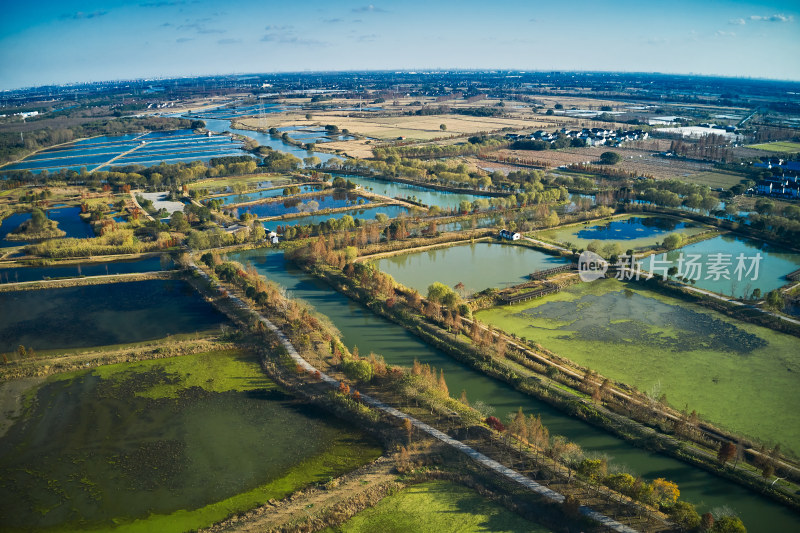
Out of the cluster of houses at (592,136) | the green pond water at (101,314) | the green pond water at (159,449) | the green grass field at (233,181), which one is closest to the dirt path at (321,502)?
the green pond water at (159,449)

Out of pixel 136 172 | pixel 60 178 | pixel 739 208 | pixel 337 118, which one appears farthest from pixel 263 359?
pixel 337 118

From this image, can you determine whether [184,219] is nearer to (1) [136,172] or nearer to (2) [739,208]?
(1) [136,172]

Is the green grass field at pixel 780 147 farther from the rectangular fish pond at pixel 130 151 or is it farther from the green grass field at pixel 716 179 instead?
the rectangular fish pond at pixel 130 151

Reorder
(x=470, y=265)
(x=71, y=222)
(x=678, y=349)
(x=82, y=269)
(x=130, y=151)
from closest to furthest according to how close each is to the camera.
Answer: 1. (x=678, y=349)
2. (x=470, y=265)
3. (x=82, y=269)
4. (x=71, y=222)
5. (x=130, y=151)

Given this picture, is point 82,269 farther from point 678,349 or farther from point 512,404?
point 678,349

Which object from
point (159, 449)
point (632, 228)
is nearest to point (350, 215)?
point (632, 228)

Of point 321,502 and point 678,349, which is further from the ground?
point 678,349
